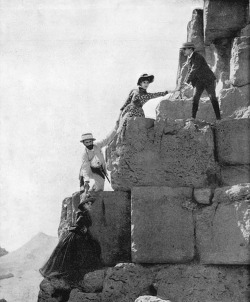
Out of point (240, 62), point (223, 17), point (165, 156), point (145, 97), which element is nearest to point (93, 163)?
point (145, 97)

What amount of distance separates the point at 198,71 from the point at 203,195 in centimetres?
222

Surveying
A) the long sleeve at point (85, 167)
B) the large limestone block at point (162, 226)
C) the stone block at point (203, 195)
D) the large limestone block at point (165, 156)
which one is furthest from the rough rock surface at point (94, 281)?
the long sleeve at point (85, 167)

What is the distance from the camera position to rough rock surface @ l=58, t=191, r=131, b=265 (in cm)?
793

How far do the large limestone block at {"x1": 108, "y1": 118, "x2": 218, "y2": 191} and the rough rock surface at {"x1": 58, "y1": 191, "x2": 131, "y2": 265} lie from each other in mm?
247

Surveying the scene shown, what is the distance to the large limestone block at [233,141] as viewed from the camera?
Answer: 7.84 metres

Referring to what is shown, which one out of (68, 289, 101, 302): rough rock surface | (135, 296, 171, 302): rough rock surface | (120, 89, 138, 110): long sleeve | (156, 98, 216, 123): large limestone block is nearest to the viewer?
(135, 296, 171, 302): rough rock surface

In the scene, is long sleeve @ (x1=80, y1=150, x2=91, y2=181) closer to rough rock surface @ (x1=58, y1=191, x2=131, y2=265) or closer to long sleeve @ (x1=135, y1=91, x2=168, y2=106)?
rough rock surface @ (x1=58, y1=191, x2=131, y2=265)

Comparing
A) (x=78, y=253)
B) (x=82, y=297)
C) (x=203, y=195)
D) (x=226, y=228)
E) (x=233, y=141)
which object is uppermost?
(x=233, y=141)

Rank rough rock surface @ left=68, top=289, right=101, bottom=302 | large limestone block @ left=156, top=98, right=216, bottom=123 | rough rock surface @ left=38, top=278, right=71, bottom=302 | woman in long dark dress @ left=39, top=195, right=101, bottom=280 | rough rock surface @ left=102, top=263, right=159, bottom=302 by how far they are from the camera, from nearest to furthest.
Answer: rough rock surface @ left=102, top=263, right=159, bottom=302
rough rock surface @ left=68, top=289, right=101, bottom=302
rough rock surface @ left=38, top=278, right=71, bottom=302
woman in long dark dress @ left=39, top=195, right=101, bottom=280
large limestone block @ left=156, top=98, right=216, bottom=123

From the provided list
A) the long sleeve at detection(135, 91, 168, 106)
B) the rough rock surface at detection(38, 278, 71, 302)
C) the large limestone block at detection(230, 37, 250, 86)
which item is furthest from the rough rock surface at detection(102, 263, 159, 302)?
the large limestone block at detection(230, 37, 250, 86)

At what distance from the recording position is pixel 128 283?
7.55 m

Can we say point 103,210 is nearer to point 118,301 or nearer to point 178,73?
point 118,301

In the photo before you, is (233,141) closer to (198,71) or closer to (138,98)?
(198,71)

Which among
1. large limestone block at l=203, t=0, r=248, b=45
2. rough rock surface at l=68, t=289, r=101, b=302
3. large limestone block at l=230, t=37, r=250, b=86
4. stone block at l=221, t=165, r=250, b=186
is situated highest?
large limestone block at l=203, t=0, r=248, b=45
